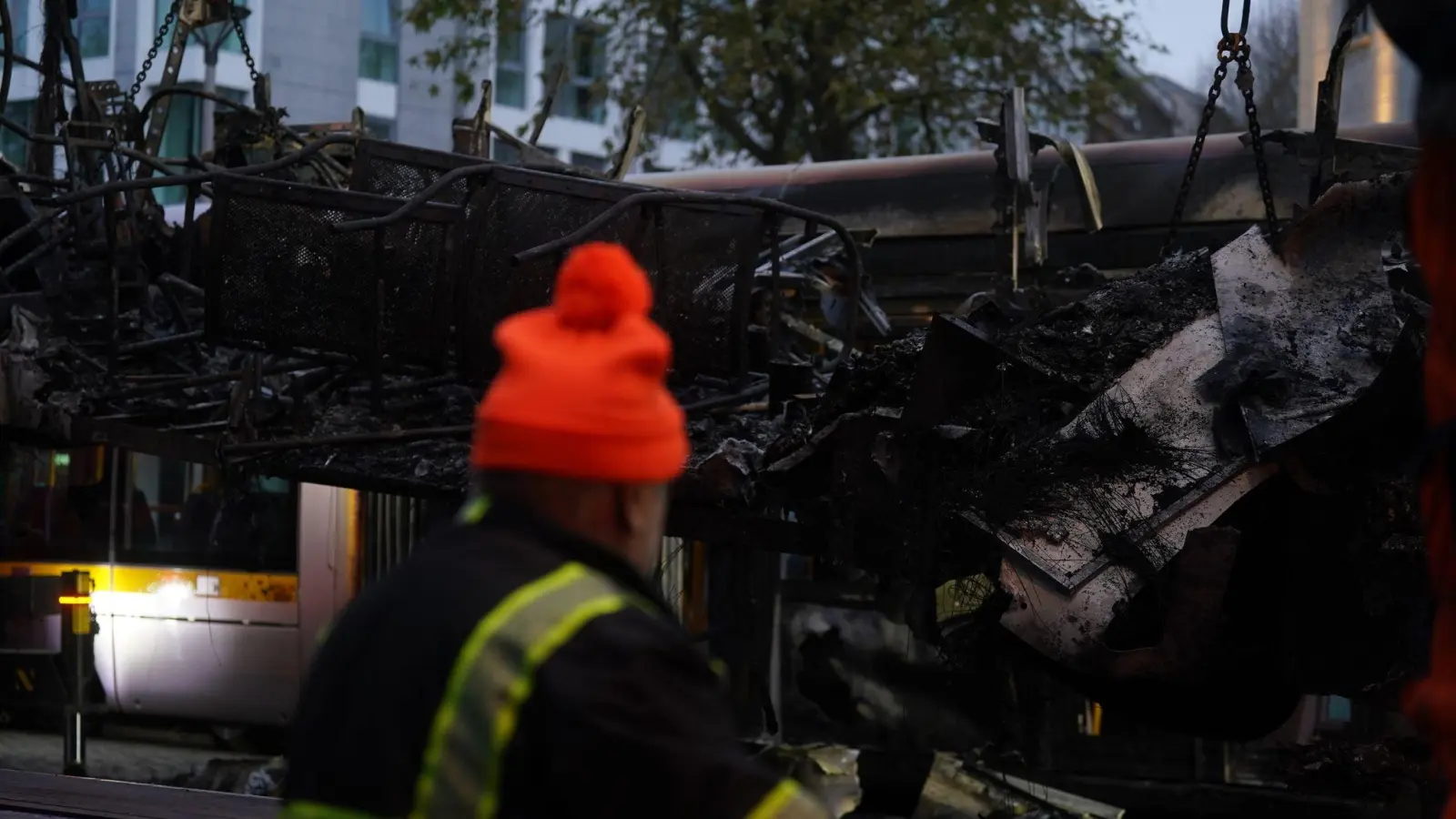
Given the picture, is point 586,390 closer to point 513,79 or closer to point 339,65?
point 339,65

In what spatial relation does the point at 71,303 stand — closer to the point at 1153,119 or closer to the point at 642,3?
the point at 642,3

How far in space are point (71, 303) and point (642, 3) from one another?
472 inches

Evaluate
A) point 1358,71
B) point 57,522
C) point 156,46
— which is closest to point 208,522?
point 57,522

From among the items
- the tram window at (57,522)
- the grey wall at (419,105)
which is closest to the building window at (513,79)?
the grey wall at (419,105)

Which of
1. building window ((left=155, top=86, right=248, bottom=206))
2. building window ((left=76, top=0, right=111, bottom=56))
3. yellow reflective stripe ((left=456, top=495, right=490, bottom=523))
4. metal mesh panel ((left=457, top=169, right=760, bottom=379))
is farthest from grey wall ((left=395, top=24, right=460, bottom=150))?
yellow reflective stripe ((left=456, top=495, right=490, bottom=523))

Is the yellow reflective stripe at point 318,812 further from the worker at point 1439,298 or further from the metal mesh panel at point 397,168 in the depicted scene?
the metal mesh panel at point 397,168

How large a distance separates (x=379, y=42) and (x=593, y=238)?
20814mm

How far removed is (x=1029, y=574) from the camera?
4766 mm

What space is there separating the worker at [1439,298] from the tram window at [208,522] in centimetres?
940

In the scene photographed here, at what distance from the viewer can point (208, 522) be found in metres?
11.0

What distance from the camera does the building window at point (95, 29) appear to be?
74.0 ft

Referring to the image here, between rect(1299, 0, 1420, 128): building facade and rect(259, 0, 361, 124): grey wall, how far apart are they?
42.2 feet

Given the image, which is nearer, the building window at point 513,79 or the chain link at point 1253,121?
the chain link at point 1253,121

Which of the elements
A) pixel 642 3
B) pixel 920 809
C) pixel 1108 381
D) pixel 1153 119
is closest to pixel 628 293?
pixel 1108 381
